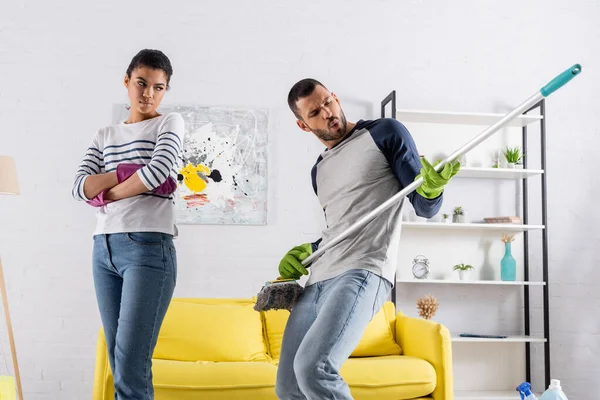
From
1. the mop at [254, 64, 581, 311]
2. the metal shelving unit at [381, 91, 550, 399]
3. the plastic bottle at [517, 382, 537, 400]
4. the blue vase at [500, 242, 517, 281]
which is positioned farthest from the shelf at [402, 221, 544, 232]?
the mop at [254, 64, 581, 311]

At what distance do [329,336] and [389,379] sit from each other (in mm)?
1207

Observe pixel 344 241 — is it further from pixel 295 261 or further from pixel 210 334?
pixel 210 334

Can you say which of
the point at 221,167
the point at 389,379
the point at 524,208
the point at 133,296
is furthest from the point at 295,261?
the point at 524,208

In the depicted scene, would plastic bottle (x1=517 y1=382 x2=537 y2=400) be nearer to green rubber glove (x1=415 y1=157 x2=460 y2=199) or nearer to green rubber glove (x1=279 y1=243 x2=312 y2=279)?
green rubber glove (x1=279 y1=243 x2=312 y2=279)

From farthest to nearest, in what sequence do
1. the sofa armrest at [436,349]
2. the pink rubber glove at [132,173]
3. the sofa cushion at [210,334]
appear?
the sofa cushion at [210,334], the sofa armrest at [436,349], the pink rubber glove at [132,173]

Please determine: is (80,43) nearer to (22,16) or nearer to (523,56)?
(22,16)

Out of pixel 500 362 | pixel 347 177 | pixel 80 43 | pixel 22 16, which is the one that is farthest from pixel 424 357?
pixel 22 16

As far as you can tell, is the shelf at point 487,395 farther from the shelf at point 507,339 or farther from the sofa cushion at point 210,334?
the sofa cushion at point 210,334

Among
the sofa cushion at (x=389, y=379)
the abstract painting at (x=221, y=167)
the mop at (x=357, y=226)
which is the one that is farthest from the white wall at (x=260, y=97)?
the mop at (x=357, y=226)

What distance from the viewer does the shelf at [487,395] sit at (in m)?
3.63

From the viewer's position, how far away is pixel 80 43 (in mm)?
3896

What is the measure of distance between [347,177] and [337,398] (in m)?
0.68

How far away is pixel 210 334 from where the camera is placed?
3.18 m

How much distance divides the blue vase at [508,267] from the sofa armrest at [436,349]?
893mm
